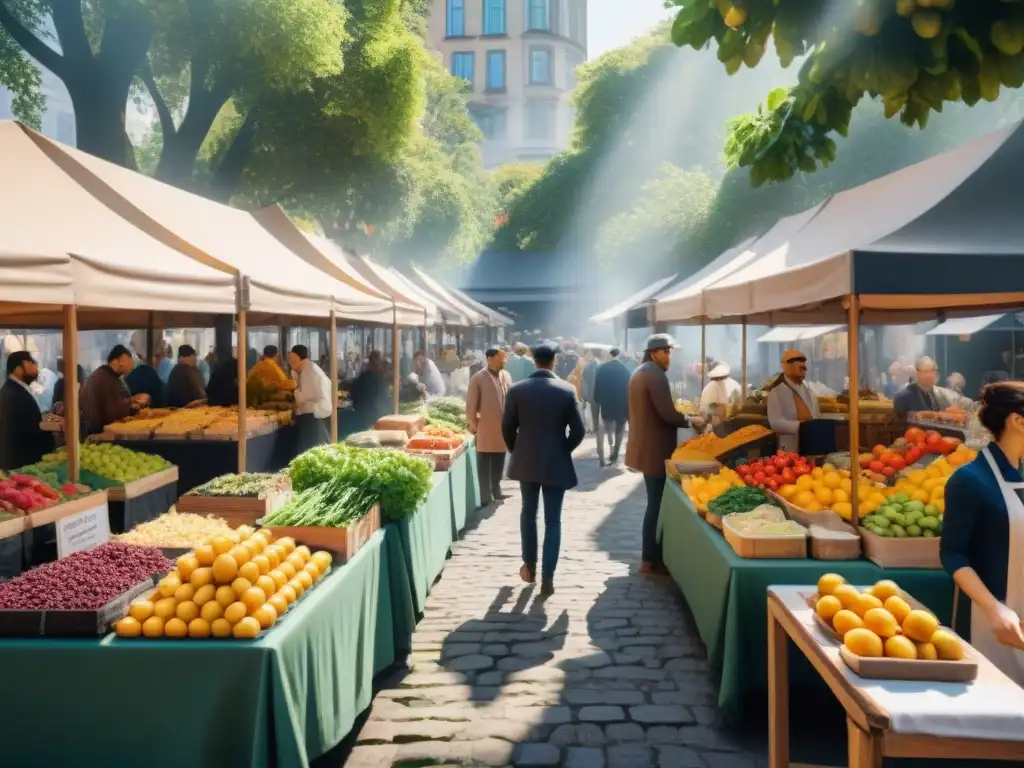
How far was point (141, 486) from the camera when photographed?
7109 millimetres

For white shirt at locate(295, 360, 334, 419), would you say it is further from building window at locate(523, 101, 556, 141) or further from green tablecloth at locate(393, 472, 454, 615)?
building window at locate(523, 101, 556, 141)

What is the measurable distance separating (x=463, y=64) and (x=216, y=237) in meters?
75.4

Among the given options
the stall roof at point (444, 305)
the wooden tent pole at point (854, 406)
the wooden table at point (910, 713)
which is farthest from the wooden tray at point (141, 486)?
the stall roof at point (444, 305)

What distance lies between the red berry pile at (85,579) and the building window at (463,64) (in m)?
78.7

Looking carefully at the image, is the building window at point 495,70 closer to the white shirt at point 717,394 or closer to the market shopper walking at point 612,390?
the market shopper walking at point 612,390

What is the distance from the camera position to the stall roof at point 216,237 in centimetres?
669

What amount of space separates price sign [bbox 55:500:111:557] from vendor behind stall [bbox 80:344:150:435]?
139 inches

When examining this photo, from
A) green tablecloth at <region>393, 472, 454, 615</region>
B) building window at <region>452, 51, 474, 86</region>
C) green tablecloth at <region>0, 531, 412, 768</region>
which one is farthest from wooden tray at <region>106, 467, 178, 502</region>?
building window at <region>452, 51, 474, 86</region>

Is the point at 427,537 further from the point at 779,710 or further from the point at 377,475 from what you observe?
the point at 779,710

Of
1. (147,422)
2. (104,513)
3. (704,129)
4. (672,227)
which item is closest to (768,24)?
(104,513)

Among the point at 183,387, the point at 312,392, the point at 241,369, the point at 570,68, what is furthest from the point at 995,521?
the point at 570,68

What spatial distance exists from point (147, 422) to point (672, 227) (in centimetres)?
2133

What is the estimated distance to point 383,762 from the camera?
4289 millimetres

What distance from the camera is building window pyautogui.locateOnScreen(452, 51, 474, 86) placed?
78.0 meters
